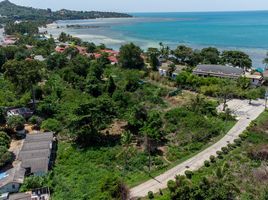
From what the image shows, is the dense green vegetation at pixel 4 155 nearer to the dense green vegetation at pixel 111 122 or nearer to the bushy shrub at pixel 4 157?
the bushy shrub at pixel 4 157

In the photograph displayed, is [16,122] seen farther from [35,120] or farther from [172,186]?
[172,186]

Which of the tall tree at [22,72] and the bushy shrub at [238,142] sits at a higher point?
the tall tree at [22,72]

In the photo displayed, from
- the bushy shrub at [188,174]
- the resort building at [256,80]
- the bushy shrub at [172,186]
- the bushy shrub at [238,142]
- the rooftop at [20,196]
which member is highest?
the resort building at [256,80]

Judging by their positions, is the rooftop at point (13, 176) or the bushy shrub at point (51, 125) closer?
the rooftop at point (13, 176)

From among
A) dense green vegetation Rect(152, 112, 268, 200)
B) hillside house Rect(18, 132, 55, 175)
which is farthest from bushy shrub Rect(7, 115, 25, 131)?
dense green vegetation Rect(152, 112, 268, 200)

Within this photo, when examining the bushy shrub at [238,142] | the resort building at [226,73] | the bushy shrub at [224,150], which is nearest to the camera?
the bushy shrub at [224,150]

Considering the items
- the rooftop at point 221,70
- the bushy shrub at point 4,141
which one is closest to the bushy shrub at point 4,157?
the bushy shrub at point 4,141

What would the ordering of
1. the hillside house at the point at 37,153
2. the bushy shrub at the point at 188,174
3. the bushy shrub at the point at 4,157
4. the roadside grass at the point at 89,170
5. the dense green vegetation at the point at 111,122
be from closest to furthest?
1. the roadside grass at the point at 89,170
2. the bushy shrub at the point at 188,174
3. the dense green vegetation at the point at 111,122
4. the hillside house at the point at 37,153
5. the bushy shrub at the point at 4,157
